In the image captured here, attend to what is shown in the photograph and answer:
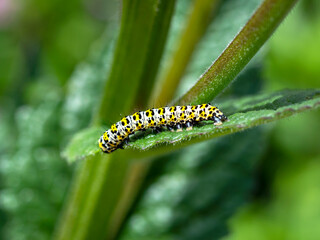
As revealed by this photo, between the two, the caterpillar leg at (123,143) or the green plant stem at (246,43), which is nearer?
the green plant stem at (246,43)

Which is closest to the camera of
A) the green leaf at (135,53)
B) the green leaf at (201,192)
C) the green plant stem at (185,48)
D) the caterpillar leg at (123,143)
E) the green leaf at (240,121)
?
the green leaf at (240,121)

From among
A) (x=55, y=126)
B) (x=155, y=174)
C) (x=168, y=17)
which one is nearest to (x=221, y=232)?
(x=155, y=174)

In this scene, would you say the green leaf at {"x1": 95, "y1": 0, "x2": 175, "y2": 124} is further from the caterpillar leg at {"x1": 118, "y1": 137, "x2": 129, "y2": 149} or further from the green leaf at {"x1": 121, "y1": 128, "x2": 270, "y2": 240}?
the green leaf at {"x1": 121, "y1": 128, "x2": 270, "y2": 240}

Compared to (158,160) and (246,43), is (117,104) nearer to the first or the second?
(246,43)

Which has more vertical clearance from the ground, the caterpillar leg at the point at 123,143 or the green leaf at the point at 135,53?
the green leaf at the point at 135,53

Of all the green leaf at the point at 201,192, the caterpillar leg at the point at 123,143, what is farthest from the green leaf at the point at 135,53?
the green leaf at the point at 201,192

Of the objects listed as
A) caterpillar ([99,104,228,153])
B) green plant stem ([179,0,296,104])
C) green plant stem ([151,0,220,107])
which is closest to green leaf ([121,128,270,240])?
green plant stem ([151,0,220,107])

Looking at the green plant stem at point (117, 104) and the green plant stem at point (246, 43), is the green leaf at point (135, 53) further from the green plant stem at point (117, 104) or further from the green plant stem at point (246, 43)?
the green plant stem at point (246, 43)

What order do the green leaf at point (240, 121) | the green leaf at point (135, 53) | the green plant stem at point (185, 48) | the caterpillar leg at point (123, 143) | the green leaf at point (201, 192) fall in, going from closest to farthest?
the green leaf at point (240, 121), the green leaf at point (135, 53), the caterpillar leg at point (123, 143), the green plant stem at point (185, 48), the green leaf at point (201, 192)
